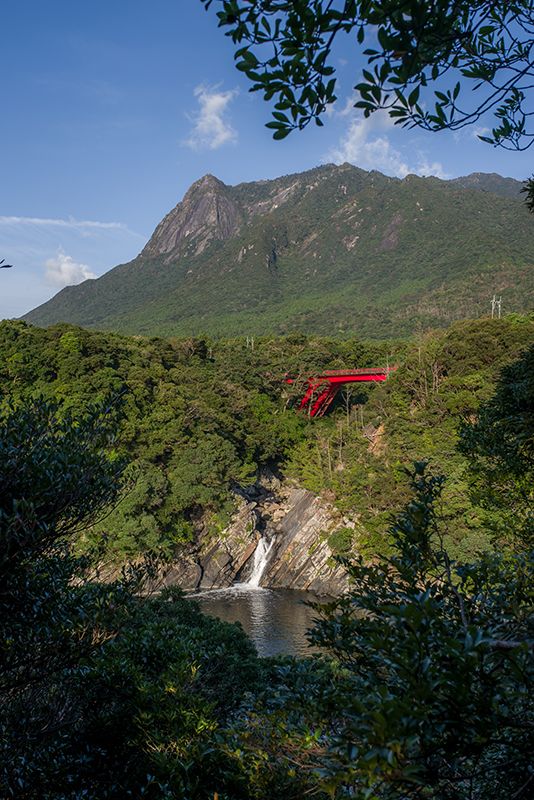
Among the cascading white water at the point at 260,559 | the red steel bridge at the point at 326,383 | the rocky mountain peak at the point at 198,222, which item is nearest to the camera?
the cascading white water at the point at 260,559

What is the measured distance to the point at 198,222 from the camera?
154 meters

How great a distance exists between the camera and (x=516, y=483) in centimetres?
750

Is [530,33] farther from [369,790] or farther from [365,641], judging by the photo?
[369,790]

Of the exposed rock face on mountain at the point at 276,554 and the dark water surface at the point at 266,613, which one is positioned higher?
the exposed rock face on mountain at the point at 276,554

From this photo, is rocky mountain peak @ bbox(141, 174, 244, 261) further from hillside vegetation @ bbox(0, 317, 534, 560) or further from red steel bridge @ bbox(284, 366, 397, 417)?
hillside vegetation @ bbox(0, 317, 534, 560)

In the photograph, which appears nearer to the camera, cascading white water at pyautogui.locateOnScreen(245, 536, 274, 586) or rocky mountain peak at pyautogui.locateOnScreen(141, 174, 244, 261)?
cascading white water at pyautogui.locateOnScreen(245, 536, 274, 586)

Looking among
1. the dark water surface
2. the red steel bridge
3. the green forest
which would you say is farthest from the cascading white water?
the green forest

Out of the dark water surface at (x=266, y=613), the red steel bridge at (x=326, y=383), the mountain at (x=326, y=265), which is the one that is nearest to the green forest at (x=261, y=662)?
the dark water surface at (x=266, y=613)

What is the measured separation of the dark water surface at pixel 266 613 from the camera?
19.0m

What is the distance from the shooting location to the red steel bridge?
113 feet

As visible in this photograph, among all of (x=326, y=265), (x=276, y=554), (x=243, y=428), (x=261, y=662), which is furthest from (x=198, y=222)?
(x=261, y=662)

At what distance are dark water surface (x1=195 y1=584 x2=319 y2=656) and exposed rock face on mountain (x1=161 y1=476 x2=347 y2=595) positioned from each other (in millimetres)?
679

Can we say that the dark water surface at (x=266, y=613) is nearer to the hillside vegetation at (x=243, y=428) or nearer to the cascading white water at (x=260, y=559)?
the cascading white water at (x=260, y=559)

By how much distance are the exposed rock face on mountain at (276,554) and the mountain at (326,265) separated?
1654 inches
